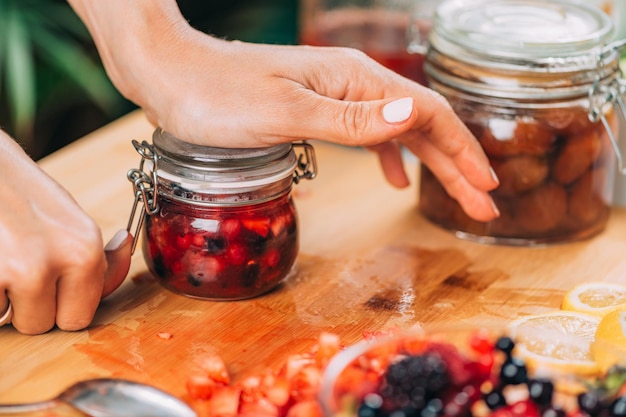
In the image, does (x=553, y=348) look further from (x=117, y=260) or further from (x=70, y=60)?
(x=70, y=60)

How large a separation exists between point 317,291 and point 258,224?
19cm

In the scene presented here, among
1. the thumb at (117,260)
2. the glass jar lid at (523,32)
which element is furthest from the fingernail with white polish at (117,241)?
the glass jar lid at (523,32)

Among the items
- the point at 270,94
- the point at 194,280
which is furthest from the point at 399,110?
the point at 194,280

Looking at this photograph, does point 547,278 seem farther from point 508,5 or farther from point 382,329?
point 508,5

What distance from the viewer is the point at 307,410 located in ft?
3.96

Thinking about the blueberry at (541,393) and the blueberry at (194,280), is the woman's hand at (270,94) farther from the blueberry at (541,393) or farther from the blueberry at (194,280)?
the blueberry at (541,393)

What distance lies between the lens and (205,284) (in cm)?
158

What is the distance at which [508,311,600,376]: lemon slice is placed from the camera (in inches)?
50.3

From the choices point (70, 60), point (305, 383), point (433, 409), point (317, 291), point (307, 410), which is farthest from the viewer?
point (70, 60)

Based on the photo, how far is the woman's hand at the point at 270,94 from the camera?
150 centimetres

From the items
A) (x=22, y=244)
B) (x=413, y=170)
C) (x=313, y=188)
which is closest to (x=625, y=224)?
(x=413, y=170)

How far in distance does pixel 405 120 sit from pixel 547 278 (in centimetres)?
45

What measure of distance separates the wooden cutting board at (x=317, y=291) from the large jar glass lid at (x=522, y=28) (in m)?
0.37

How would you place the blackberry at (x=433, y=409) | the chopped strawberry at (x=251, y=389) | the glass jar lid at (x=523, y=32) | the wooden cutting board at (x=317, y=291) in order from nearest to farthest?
the blackberry at (x=433, y=409)
the chopped strawberry at (x=251, y=389)
the wooden cutting board at (x=317, y=291)
the glass jar lid at (x=523, y=32)
